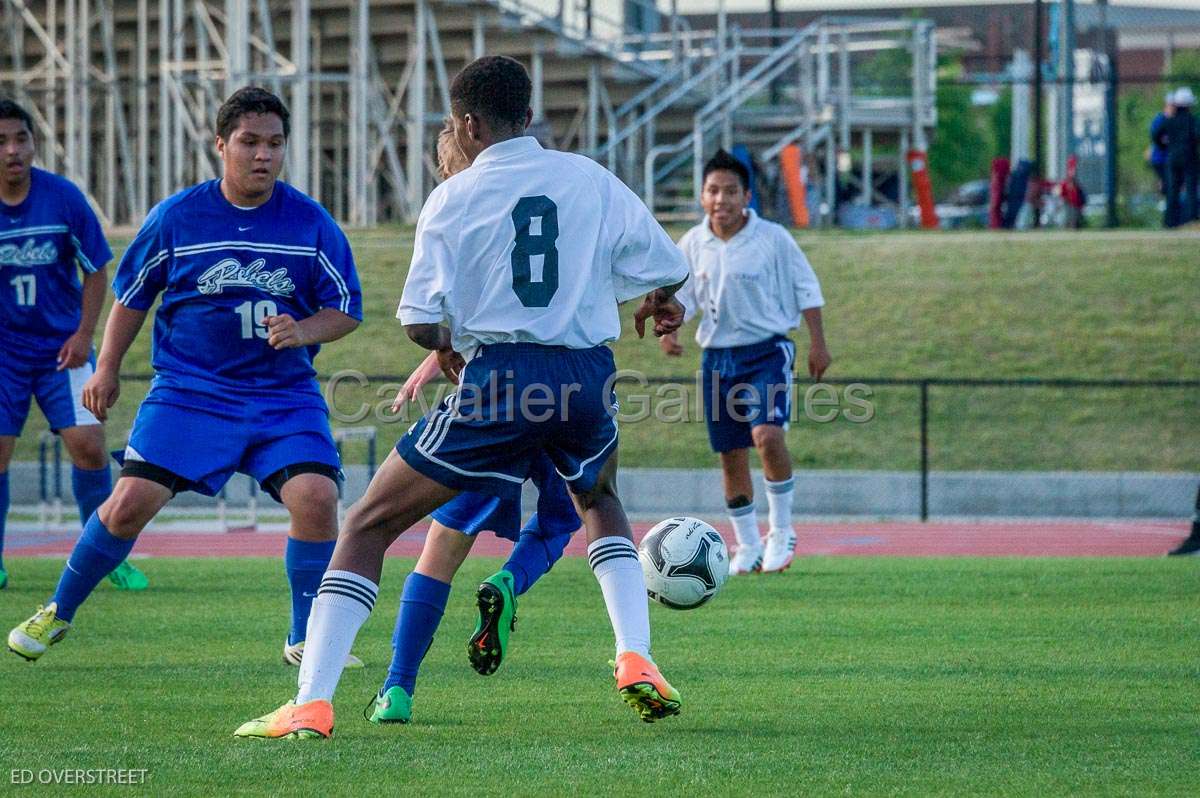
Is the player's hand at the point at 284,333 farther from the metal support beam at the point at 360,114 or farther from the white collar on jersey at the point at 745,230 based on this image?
the metal support beam at the point at 360,114

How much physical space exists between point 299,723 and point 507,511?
1075 millimetres

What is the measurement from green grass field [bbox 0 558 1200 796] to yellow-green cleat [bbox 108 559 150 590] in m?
0.16

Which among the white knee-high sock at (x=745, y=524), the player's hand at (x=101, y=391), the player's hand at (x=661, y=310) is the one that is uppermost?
the player's hand at (x=661, y=310)

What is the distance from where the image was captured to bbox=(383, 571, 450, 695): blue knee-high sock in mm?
5555

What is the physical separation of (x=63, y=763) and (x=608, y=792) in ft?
5.18

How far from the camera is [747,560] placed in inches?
428

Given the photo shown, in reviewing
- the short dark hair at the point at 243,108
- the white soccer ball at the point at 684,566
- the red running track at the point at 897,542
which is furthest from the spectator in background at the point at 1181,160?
the short dark hair at the point at 243,108

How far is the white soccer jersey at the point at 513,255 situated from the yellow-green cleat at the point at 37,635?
7.89 ft

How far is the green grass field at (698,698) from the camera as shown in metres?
4.65

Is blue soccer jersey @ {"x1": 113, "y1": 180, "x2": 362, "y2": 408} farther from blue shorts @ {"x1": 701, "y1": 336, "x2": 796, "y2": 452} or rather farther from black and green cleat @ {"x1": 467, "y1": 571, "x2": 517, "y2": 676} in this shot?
blue shorts @ {"x1": 701, "y1": 336, "x2": 796, "y2": 452}

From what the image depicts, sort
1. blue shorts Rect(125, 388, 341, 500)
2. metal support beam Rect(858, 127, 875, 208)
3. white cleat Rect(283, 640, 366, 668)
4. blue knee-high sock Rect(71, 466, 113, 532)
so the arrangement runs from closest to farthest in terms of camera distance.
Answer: blue shorts Rect(125, 388, 341, 500) → white cleat Rect(283, 640, 366, 668) → blue knee-high sock Rect(71, 466, 113, 532) → metal support beam Rect(858, 127, 875, 208)

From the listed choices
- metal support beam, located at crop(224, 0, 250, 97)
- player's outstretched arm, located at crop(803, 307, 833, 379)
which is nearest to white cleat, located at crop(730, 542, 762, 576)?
player's outstretched arm, located at crop(803, 307, 833, 379)

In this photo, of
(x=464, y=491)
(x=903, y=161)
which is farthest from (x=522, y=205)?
(x=903, y=161)

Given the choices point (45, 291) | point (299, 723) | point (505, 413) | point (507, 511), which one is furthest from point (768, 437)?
point (299, 723)
